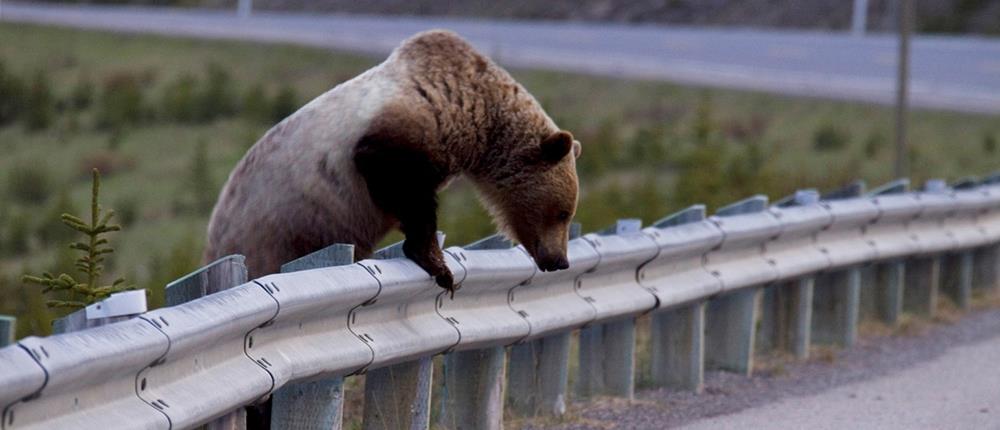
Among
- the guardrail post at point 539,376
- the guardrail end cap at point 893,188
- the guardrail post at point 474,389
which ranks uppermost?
the guardrail post at point 474,389

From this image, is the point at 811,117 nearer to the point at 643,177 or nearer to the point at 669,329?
the point at 643,177

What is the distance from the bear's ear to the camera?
22.7 ft

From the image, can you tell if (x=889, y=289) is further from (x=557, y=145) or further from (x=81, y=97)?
(x=81, y=97)

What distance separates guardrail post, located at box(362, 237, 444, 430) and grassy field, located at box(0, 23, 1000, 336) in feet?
20.9

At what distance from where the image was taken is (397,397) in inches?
232

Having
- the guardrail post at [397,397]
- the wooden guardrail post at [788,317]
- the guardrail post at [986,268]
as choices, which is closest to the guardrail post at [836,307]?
the wooden guardrail post at [788,317]

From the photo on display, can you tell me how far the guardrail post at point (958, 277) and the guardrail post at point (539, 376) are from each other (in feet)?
15.5

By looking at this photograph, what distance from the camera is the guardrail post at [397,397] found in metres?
5.85

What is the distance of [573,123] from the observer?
24281mm

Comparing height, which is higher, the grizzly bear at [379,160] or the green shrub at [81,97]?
the grizzly bear at [379,160]

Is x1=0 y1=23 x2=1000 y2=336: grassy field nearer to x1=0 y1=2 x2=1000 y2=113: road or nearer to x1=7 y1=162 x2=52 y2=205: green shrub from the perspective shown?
x1=7 y1=162 x2=52 y2=205: green shrub

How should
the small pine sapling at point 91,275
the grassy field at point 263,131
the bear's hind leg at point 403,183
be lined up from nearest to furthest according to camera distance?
the small pine sapling at point 91,275
the bear's hind leg at point 403,183
the grassy field at point 263,131

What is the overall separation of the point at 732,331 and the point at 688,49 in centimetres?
2596

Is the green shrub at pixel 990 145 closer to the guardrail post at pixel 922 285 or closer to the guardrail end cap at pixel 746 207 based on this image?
the guardrail post at pixel 922 285
